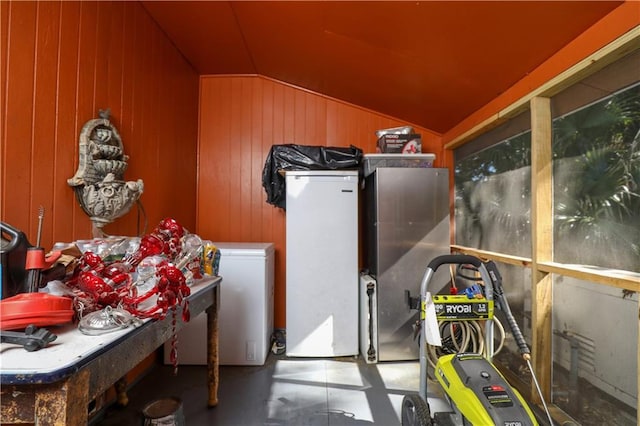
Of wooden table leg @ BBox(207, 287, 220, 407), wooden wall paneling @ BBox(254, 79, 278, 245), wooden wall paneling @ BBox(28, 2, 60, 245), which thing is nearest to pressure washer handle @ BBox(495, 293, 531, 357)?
wooden table leg @ BBox(207, 287, 220, 407)

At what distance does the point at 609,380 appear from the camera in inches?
60.8

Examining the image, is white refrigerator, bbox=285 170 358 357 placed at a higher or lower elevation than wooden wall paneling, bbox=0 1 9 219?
lower

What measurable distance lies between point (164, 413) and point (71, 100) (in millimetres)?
1692

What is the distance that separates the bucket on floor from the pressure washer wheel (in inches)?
44.4

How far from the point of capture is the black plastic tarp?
2951 mm

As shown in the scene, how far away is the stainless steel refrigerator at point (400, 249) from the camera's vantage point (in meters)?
2.72

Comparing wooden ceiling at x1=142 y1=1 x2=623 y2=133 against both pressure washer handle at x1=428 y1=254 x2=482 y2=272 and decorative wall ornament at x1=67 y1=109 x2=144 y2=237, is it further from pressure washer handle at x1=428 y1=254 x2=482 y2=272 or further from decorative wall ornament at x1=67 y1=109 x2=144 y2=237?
pressure washer handle at x1=428 y1=254 x2=482 y2=272

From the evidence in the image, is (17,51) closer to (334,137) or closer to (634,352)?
(334,137)

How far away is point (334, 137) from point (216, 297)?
2.18 metres

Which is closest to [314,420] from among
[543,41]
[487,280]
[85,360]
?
[487,280]

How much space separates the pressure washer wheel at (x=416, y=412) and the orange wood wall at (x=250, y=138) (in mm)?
Result: 1932

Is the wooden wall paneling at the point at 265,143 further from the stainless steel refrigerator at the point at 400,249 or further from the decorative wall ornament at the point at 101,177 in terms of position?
the decorative wall ornament at the point at 101,177

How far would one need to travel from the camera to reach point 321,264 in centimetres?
285

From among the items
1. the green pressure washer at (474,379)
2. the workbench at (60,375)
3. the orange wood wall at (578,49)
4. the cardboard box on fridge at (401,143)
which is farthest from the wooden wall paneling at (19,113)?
the orange wood wall at (578,49)
